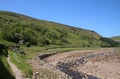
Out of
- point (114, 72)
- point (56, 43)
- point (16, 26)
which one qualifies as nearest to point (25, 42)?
point (16, 26)

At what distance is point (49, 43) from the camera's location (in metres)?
130

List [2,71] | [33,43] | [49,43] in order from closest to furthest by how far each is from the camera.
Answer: [2,71]
[33,43]
[49,43]

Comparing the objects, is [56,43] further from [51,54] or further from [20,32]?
[51,54]

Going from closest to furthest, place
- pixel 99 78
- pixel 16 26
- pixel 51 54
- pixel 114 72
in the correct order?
1. pixel 99 78
2. pixel 114 72
3. pixel 51 54
4. pixel 16 26

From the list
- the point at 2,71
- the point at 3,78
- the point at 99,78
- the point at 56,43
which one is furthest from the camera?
the point at 56,43

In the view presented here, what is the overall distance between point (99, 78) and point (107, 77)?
181 centimetres

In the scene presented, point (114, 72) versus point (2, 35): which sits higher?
point (2, 35)

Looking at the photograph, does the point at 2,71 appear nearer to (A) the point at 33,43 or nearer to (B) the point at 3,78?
(B) the point at 3,78

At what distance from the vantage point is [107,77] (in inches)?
1864

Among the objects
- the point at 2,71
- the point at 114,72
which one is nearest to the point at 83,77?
the point at 114,72

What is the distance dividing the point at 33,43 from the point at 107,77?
6753cm

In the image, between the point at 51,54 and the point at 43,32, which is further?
the point at 43,32

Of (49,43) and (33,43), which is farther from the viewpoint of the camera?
(49,43)

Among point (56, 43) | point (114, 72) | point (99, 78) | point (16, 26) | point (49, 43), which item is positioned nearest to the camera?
point (99, 78)
